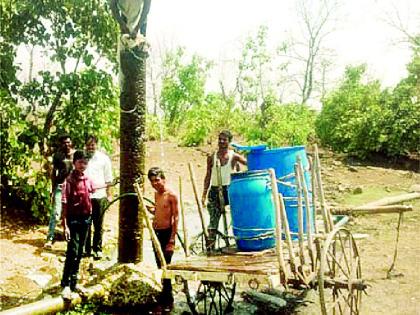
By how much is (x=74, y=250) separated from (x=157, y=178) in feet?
4.02

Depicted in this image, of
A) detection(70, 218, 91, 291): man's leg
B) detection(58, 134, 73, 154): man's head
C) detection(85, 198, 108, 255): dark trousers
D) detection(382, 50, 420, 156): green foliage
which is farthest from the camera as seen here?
detection(382, 50, 420, 156): green foliage

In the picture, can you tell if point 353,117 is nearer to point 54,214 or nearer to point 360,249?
point 360,249

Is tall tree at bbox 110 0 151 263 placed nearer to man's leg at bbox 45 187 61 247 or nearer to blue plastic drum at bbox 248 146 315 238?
blue plastic drum at bbox 248 146 315 238

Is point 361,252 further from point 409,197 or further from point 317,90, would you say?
point 317,90

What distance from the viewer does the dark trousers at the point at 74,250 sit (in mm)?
6043

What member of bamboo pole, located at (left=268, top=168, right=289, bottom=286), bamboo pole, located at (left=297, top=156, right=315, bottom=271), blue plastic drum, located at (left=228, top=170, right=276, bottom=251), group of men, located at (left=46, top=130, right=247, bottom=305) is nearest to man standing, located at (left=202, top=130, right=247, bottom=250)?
group of men, located at (left=46, top=130, right=247, bottom=305)

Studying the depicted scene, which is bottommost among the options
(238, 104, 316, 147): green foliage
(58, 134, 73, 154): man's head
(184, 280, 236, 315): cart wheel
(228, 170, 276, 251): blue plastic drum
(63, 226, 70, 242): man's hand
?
(184, 280, 236, 315): cart wheel

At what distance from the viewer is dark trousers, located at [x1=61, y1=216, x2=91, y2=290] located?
6.04m

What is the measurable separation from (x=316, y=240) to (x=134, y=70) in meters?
3.21

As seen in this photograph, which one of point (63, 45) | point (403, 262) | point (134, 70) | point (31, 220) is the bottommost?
point (403, 262)

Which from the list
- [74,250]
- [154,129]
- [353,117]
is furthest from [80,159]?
[353,117]

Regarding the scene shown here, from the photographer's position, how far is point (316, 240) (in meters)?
5.47

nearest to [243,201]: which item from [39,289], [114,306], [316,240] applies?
[316,240]

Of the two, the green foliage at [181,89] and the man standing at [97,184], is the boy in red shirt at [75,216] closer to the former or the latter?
the man standing at [97,184]
